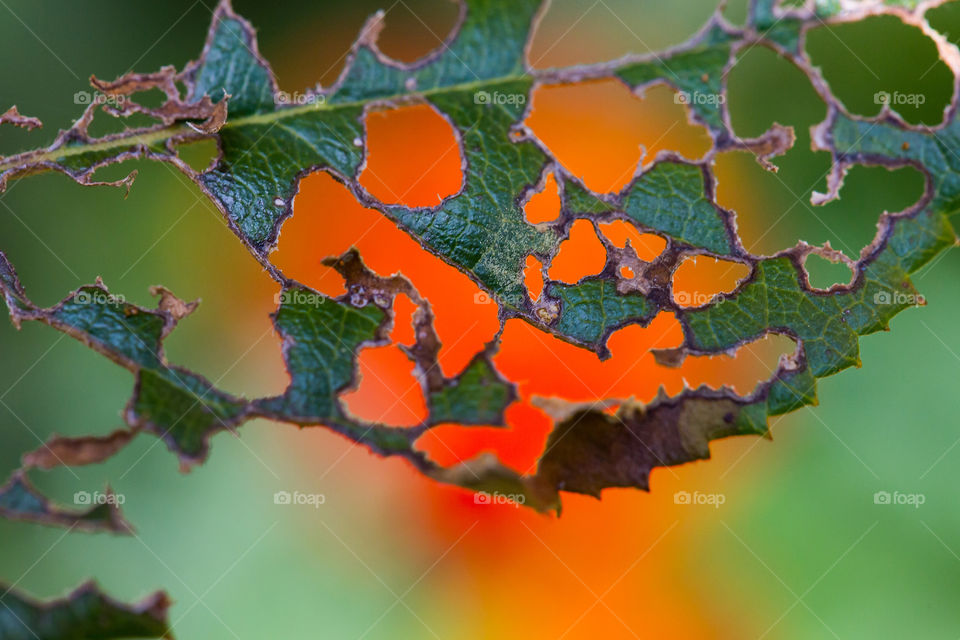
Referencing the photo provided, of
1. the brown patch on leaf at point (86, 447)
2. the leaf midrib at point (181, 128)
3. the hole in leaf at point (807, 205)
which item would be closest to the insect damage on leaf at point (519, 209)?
the leaf midrib at point (181, 128)

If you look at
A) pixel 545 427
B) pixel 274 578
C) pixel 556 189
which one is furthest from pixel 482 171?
pixel 274 578

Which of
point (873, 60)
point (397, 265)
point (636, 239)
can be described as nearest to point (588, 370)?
point (397, 265)

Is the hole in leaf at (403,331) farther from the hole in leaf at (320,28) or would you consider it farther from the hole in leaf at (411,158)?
the hole in leaf at (320,28)

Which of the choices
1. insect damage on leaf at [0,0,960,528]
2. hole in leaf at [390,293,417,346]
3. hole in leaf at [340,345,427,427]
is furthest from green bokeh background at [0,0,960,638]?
insect damage on leaf at [0,0,960,528]

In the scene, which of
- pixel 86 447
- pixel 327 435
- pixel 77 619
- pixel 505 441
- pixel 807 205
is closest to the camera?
pixel 77 619

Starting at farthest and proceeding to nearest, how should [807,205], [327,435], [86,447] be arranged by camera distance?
[807,205]
[327,435]
[86,447]

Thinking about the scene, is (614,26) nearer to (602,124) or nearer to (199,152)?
(602,124)

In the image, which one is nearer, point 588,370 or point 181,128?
point 181,128
